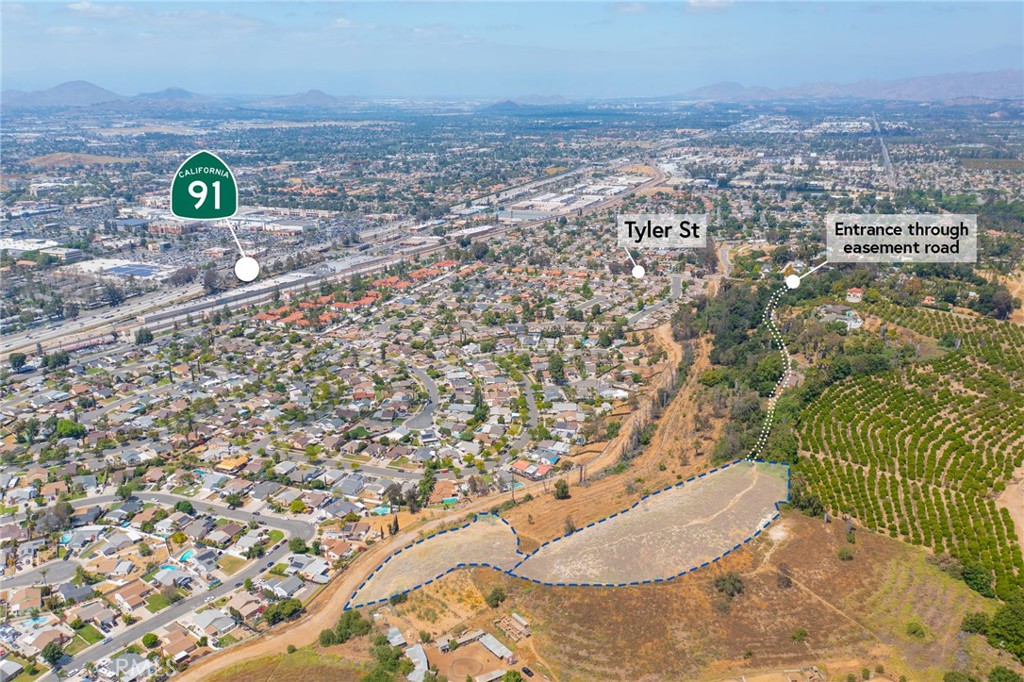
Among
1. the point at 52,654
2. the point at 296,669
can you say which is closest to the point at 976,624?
the point at 296,669

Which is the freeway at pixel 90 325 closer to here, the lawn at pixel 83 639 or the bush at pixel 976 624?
the lawn at pixel 83 639

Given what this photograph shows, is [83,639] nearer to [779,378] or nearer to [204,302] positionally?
[779,378]

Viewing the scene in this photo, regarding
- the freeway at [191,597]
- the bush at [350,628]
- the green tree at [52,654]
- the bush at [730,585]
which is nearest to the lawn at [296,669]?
the bush at [350,628]

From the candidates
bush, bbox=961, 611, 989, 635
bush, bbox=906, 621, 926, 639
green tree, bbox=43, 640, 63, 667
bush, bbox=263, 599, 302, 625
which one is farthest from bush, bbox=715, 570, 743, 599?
green tree, bbox=43, 640, 63, 667

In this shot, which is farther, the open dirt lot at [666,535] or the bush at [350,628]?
the open dirt lot at [666,535]

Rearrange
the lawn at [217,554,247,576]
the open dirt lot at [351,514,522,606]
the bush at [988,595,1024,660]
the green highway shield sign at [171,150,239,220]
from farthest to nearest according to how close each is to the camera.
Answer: the lawn at [217,554,247,576]
the open dirt lot at [351,514,522,606]
the bush at [988,595,1024,660]
the green highway shield sign at [171,150,239,220]

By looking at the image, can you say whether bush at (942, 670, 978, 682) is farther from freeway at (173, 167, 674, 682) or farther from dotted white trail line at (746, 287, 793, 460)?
freeway at (173, 167, 674, 682)
